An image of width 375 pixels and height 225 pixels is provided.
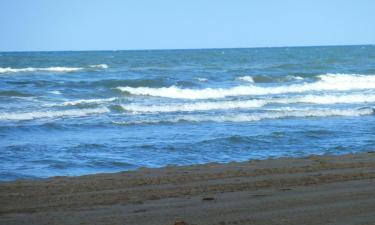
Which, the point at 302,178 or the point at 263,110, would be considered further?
the point at 263,110

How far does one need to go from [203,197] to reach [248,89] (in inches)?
882

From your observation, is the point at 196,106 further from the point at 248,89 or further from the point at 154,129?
the point at 248,89

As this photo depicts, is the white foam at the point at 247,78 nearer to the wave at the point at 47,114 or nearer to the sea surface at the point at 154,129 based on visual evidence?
the sea surface at the point at 154,129

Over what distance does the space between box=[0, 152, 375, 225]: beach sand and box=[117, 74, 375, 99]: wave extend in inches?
684

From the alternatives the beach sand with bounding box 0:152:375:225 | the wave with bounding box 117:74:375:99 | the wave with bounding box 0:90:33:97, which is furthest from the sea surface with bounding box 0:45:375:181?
the beach sand with bounding box 0:152:375:225

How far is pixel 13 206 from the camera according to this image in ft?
20.0

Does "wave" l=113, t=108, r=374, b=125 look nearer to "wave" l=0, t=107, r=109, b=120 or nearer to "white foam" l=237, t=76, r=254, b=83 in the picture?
"wave" l=0, t=107, r=109, b=120

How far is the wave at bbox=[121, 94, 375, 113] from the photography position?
19594 millimetres

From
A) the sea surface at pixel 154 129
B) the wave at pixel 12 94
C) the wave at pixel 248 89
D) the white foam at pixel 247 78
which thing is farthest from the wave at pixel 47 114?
the white foam at pixel 247 78

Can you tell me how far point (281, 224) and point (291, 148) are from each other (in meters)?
6.73

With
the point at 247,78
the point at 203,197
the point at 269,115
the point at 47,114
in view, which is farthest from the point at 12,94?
the point at 203,197

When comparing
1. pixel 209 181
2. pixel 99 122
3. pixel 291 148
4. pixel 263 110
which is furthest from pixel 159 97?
pixel 209 181

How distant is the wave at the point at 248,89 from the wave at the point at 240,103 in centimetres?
373

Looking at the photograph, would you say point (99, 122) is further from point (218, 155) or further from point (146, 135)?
point (218, 155)
